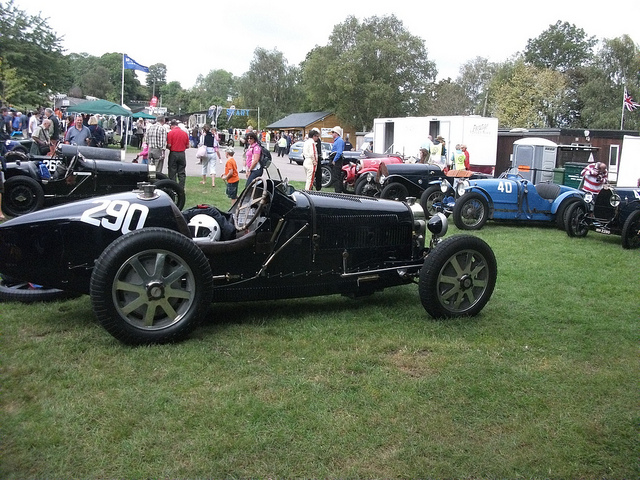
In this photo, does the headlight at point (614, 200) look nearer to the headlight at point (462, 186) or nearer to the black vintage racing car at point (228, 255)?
the headlight at point (462, 186)

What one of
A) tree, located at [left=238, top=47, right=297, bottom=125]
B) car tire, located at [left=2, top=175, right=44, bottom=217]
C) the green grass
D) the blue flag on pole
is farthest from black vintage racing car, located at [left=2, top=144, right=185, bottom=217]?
tree, located at [left=238, top=47, right=297, bottom=125]

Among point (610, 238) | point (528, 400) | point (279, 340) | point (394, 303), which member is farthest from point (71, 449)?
point (610, 238)

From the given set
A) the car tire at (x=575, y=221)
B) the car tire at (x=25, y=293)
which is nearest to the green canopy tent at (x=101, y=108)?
the car tire at (x=575, y=221)

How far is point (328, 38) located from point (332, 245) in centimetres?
6753

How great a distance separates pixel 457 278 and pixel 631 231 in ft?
20.5

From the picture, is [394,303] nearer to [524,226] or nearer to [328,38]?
[524,226]

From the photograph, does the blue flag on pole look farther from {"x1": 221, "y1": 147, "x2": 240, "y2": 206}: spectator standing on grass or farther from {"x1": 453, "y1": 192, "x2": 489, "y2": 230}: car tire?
{"x1": 453, "y1": 192, "x2": 489, "y2": 230}: car tire

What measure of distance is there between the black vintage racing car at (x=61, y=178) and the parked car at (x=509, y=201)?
20.3 feet

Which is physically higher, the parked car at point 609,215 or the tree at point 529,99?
the tree at point 529,99

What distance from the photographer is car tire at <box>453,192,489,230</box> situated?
37.4 ft

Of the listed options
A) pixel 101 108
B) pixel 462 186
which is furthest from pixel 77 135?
pixel 101 108

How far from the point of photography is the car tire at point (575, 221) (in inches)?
437

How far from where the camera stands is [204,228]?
17.3 ft

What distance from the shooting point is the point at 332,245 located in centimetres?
538
